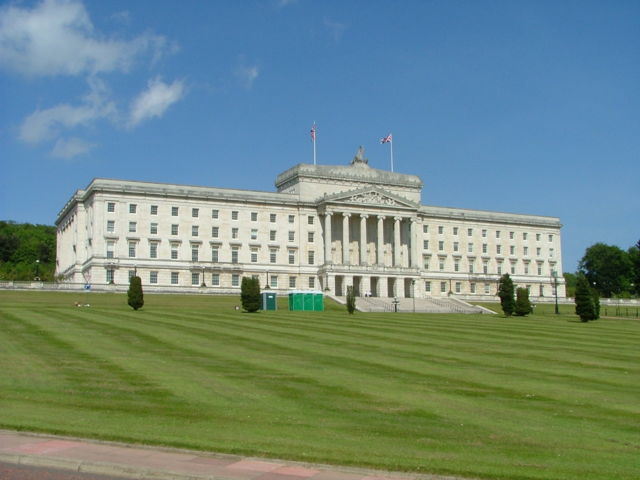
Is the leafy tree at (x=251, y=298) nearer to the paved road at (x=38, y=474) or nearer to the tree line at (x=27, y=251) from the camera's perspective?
the paved road at (x=38, y=474)

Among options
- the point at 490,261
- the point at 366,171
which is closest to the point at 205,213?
the point at 366,171

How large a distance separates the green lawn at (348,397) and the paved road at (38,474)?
7.54 ft

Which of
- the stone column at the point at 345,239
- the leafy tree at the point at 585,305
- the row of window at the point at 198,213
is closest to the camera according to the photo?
the leafy tree at the point at 585,305

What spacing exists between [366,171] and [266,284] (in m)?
26.8

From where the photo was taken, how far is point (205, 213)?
371 ft

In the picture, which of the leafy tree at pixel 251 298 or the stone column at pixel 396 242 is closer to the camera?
the leafy tree at pixel 251 298

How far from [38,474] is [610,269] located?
170676mm

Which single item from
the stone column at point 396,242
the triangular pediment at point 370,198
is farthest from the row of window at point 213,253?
the stone column at point 396,242

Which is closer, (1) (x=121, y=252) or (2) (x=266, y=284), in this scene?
(1) (x=121, y=252)

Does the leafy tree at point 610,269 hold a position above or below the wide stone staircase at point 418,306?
above

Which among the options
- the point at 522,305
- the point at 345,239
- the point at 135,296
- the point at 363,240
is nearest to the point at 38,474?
the point at 135,296

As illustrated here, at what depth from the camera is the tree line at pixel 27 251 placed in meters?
141

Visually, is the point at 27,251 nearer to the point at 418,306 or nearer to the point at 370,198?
the point at 370,198

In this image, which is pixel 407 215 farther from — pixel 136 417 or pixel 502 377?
pixel 136 417
